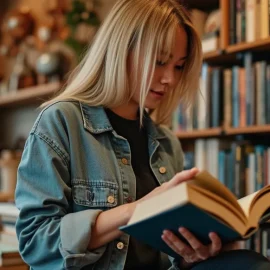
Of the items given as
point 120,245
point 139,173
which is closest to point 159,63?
point 139,173

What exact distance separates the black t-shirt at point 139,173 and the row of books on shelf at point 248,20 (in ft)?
2.07

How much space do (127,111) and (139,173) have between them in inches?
6.4

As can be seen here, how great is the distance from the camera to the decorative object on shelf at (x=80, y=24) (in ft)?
7.77

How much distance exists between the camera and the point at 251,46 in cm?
167

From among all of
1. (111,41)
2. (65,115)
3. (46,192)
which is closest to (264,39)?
(111,41)

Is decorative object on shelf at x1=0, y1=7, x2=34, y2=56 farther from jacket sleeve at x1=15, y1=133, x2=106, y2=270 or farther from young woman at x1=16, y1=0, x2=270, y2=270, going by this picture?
jacket sleeve at x1=15, y1=133, x2=106, y2=270

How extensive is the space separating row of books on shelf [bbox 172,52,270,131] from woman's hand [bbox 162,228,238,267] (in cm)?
79

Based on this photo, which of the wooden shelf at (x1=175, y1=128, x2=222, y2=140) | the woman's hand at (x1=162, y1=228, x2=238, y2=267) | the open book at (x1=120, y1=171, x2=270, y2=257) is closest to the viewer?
the open book at (x1=120, y1=171, x2=270, y2=257)

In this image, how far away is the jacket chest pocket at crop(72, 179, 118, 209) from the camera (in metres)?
1.06

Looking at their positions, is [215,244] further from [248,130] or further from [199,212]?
[248,130]

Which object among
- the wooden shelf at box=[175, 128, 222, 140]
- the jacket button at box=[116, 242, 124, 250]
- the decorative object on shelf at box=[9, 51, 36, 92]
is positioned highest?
the decorative object on shelf at box=[9, 51, 36, 92]

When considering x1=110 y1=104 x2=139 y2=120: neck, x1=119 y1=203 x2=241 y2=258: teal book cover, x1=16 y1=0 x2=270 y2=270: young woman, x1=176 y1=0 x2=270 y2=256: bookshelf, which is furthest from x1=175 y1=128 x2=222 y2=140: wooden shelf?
x1=119 y1=203 x2=241 y2=258: teal book cover

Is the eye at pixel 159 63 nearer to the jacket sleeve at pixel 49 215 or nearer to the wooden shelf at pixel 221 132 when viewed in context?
the jacket sleeve at pixel 49 215

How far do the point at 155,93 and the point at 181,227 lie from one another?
45 cm
